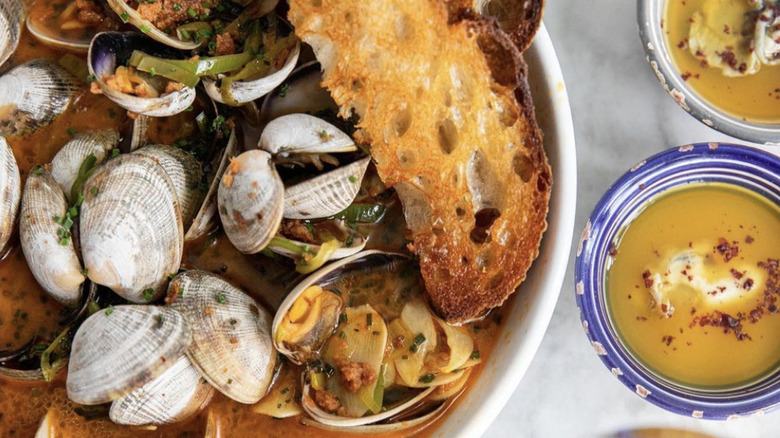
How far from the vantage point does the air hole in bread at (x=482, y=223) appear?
2707 mm

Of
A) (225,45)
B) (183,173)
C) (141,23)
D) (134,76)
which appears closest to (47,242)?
(183,173)

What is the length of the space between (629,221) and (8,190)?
2.38 meters

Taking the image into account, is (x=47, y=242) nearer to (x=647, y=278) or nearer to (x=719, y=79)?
(x=647, y=278)

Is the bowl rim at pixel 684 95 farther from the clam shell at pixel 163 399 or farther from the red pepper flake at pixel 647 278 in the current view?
the clam shell at pixel 163 399

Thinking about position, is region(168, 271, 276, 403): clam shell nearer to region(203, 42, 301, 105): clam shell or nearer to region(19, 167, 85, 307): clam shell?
region(19, 167, 85, 307): clam shell

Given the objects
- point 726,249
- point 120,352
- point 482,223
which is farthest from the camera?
point 726,249

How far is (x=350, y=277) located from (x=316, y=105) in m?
0.65

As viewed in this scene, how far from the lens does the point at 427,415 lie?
2779 millimetres

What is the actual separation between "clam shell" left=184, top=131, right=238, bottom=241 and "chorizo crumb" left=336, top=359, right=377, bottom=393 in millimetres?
712

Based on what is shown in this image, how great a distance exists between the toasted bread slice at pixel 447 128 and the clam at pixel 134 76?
50 centimetres

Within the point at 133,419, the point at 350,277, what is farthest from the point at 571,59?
the point at 133,419

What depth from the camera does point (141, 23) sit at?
2525 mm

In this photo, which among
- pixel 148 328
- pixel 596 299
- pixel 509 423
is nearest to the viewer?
pixel 148 328

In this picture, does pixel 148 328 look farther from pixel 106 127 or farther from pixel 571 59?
pixel 571 59
